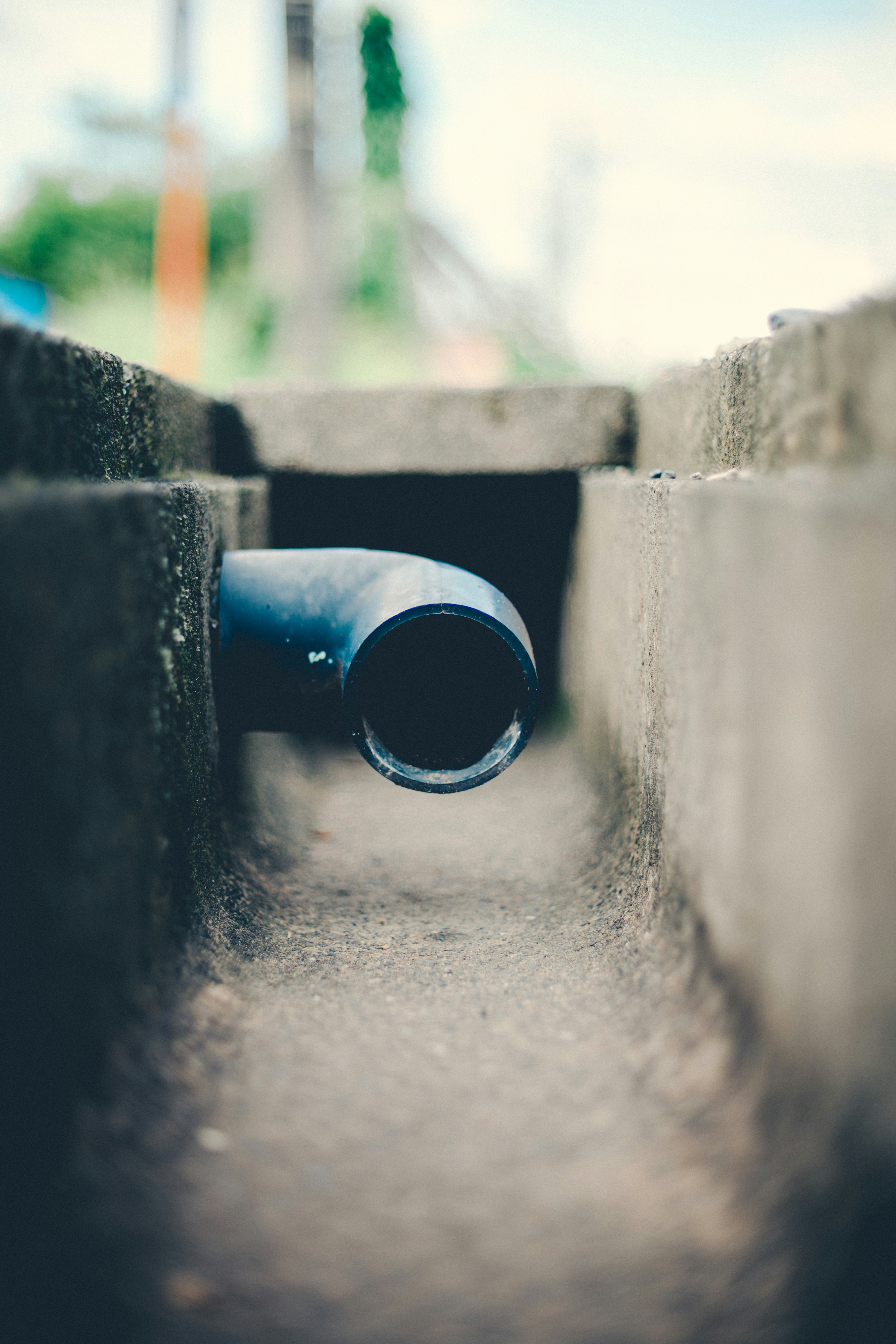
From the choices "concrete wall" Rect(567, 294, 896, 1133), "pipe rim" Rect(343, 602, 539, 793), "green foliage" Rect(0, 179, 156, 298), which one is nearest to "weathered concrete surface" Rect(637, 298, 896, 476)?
"concrete wall" Rect(567, 294, 896, 1133)

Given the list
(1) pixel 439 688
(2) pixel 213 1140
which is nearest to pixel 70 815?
(2) pixel 213 1140

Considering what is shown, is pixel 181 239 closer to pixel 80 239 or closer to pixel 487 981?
pixel 80 239

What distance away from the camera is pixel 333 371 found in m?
10.3

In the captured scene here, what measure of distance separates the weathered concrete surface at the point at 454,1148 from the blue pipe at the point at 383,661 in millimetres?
438

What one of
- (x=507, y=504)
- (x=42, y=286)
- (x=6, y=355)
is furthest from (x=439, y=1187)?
(x=42, y=286)

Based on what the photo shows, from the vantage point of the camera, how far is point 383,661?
2.88m

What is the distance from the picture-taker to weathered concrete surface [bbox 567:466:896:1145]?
1.06 metres

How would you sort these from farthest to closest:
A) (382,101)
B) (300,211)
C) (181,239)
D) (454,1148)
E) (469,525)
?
1. (382,101)
2. (181,239)
3. (300,211)
4. (469,525)
5. (454,1148)

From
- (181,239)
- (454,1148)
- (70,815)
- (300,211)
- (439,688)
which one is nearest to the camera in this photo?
(70,815)

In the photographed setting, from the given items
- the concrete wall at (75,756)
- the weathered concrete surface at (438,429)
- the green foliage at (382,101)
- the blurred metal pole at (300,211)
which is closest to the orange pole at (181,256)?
the blurred metal pole at (300,211)

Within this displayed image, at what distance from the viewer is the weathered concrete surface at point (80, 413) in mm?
1383

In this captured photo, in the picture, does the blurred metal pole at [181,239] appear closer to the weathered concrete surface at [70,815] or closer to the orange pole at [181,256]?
the orange pole at [181,256]

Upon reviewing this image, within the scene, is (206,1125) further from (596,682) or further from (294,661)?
(596,682)

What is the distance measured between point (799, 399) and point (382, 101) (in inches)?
607
